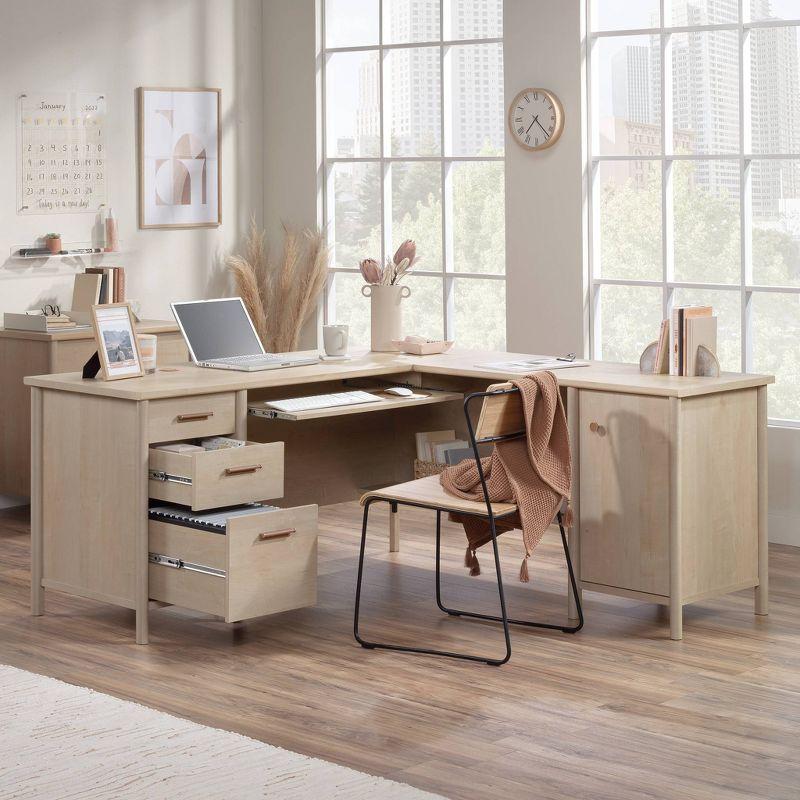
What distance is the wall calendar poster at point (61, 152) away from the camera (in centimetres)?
602

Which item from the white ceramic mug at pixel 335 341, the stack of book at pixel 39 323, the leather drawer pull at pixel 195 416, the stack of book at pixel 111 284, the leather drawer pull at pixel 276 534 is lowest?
the leather drawer pull at pixel 276 534

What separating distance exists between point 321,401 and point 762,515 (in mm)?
1414

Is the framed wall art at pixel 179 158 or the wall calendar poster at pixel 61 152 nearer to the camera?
the wall calendar poster at pixel 61 152

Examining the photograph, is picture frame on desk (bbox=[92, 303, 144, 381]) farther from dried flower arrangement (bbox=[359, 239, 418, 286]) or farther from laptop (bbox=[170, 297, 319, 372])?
dried flower arrangement (bbox=[359, 239, 418, 286])

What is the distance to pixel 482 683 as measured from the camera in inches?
143

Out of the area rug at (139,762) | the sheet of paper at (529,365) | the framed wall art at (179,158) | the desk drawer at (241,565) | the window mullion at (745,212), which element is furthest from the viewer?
the framed wall art at (179,158)

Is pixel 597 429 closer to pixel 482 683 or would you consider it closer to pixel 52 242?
pixel 482 683

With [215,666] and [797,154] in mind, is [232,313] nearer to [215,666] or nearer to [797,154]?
[215,666]

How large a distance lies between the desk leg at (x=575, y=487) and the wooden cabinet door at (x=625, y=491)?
0.04 ft

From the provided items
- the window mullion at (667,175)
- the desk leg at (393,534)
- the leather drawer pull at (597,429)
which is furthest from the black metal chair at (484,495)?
the window mullion at (667,175)

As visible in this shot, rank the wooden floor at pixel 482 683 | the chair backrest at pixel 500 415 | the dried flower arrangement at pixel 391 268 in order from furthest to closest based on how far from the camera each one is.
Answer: the dried flower arrangement at pixel 391 268
the chair backrest at pixel 500 415
the wooden floor at pixel 482 683

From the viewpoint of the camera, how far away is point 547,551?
5176mm

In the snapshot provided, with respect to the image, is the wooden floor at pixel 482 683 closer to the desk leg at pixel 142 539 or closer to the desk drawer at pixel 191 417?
the desk leg at pixel 142 539

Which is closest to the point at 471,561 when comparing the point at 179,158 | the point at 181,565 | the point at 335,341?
the point at 181,565
